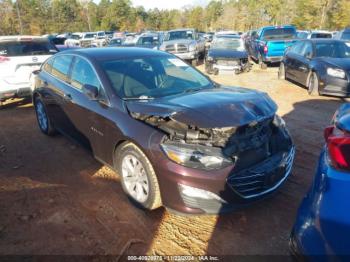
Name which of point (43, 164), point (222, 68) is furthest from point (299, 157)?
point (222, 68)

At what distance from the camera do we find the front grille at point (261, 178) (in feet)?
10.1

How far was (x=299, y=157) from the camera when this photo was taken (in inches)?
192

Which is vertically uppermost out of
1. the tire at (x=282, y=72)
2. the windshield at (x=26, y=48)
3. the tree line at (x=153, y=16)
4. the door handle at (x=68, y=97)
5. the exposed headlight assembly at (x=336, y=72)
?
the tree line at (x=153, y=16)

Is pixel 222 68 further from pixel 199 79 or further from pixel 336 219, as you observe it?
pixel 336 219

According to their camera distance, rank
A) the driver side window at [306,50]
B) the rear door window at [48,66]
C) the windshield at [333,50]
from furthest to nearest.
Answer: the driver side window at [306,50] → the windshield at [333,50] → the rear door window at [48,66]

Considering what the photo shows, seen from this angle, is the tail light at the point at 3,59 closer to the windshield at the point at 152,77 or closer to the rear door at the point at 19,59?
the rear door at the point at 19,59

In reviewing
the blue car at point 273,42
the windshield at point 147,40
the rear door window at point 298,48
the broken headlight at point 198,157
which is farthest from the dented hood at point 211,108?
the windshield at point 147,40

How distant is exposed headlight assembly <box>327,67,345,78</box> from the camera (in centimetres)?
810

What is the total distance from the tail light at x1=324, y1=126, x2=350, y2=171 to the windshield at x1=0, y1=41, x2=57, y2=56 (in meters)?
7.80

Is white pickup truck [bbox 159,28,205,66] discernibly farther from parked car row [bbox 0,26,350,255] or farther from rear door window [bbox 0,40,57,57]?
parked car row [bbox 0,26,350,255]

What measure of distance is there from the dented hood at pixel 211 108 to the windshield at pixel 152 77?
252mm

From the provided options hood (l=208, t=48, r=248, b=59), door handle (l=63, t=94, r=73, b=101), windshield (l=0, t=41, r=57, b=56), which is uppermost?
windshield (l=0, t=41, r=57, b=56)

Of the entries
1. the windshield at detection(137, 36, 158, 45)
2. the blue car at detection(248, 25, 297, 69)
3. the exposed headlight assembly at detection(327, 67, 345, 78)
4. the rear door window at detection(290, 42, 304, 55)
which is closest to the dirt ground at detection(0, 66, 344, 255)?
the exposed headlight assembly at detection(327, 67, 345, 78)

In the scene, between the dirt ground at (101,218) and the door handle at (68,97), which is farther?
the door handle at (68,97)
